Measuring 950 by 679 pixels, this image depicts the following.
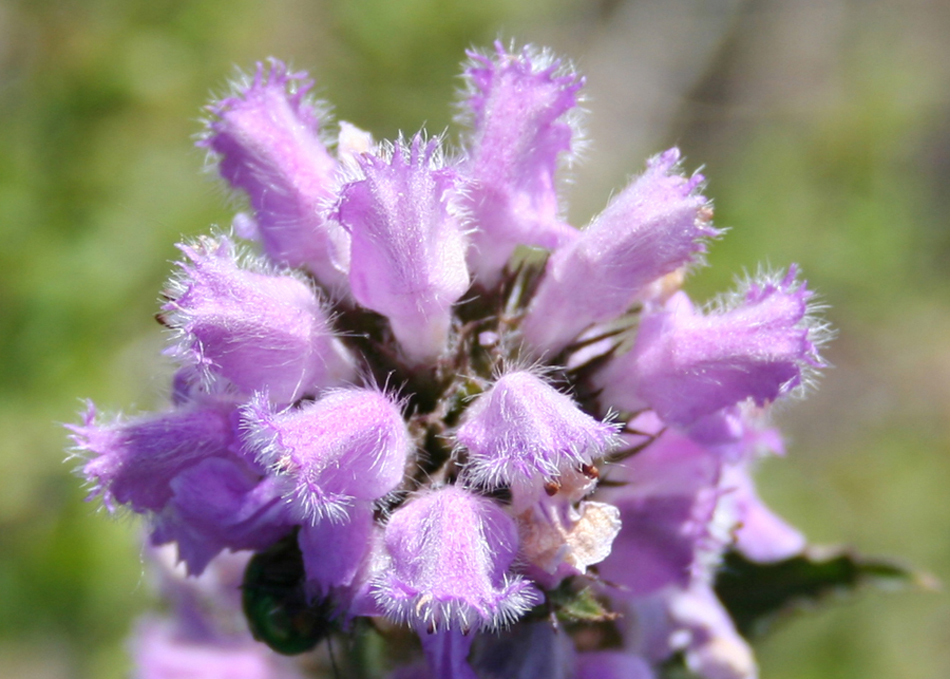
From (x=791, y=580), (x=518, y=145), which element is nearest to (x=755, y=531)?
(x=791, y=580)

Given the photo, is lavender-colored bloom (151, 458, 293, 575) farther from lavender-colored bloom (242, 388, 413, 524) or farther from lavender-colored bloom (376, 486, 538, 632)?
lavender-colored bloom (376, 486, 538, 632)

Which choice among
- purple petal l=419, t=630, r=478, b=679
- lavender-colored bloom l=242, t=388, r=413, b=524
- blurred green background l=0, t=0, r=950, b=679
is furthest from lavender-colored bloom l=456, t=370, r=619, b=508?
blurred green background l=0, t=0, r=950, b=679

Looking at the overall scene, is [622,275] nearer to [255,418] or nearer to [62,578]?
[255,418]

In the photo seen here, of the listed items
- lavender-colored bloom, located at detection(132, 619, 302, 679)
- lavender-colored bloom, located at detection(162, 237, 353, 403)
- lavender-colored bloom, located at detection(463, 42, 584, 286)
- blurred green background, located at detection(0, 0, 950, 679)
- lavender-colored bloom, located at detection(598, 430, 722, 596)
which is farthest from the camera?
blurred green background, located at detection(0, 0, 950, 679)

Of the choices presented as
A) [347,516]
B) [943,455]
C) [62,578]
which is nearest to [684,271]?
[347,516]

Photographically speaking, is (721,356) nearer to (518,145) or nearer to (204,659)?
(518,145)

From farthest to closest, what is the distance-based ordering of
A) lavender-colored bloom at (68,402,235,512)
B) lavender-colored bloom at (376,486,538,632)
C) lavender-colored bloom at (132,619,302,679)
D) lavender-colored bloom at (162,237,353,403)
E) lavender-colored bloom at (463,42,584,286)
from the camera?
lavender-colored bloom at (132,619,302,679) < lavender-colored bloom at (463,42,584,286) < lavender-colored bloom at (68,402,235,512) < lavender-colored bloom at (162,237,353,403) < lavender-colored bloom at (376,486,538,632)
